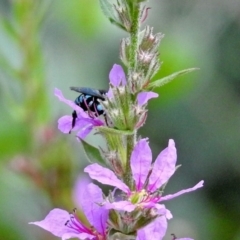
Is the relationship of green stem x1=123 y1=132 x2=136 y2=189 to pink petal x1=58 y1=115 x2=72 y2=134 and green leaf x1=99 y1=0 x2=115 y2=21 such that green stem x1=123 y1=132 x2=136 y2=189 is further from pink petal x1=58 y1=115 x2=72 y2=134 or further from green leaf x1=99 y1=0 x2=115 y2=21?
green leaf x1=99 y1=0 x2=115 y2=21

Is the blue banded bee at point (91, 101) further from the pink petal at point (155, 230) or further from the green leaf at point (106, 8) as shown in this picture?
the pink petal at point (155, 230)

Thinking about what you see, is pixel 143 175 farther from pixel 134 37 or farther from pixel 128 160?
pixel 134 37

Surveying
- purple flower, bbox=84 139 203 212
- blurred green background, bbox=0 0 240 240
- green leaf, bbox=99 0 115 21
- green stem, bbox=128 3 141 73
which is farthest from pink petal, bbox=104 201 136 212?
blurred green background, bbox=0 0 240 240

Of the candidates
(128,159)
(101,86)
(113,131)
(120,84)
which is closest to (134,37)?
(120,84)

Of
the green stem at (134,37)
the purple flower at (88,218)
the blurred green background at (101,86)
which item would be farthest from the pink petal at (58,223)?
the blurred green background at (101,86)

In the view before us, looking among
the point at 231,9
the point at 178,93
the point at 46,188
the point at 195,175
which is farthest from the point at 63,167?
the point at 231,9

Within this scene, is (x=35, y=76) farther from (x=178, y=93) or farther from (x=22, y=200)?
(x=178, y=93)
